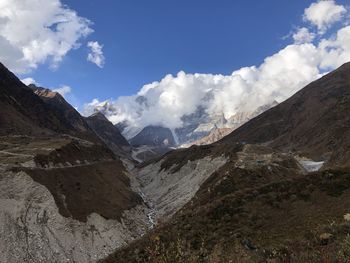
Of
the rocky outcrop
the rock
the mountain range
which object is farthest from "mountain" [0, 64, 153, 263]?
the rock

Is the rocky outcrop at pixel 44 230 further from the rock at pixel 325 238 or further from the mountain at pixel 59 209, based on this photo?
the rock at pixel 325 238

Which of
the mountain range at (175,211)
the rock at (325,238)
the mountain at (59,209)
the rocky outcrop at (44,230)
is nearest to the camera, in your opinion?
the rock at (325,238)

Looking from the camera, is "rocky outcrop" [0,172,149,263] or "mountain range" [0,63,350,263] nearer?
"mountain range" [0,63,350,263]

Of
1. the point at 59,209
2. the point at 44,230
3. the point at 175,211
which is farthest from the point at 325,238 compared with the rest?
the point at 175,211

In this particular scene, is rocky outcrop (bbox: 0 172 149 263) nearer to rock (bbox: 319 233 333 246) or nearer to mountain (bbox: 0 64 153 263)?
mountain (bbox: 0 64 153 263)

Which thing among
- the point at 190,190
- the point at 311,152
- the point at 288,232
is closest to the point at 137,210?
the point at 190,190

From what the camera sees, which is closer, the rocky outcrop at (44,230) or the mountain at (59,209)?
the rocky outcrop at (44,230)

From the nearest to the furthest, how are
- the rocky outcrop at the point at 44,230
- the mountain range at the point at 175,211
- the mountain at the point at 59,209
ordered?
the mountain range at the point at 175,211 → the rocky outcrop at the point at 44,230 → the mountain at the point at 59,209

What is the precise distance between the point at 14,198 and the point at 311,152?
140496 millimetres

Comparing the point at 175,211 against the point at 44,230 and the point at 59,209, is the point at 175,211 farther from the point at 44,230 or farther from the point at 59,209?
the point at 44,230

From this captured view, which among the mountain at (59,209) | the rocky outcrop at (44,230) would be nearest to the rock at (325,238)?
the mountain at (59,209)

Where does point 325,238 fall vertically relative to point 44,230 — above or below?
below

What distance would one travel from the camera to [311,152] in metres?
185

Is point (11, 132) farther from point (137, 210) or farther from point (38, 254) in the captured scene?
point (38, 254)
